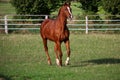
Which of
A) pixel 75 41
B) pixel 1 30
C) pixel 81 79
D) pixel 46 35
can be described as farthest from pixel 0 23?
pixel 81 79

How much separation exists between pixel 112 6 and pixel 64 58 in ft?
40.0

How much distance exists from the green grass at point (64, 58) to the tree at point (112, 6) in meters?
4.16

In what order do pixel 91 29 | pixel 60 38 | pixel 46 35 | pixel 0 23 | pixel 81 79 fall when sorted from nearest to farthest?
pixel 81 79
pixel 60 38
pixel 46 35
pixel 91 29
pixel 0 23

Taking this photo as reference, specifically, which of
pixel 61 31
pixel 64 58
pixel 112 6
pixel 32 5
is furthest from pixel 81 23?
pixel 61 31

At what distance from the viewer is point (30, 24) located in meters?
26.5

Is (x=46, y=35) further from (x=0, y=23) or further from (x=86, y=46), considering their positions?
(x=0, y=23)

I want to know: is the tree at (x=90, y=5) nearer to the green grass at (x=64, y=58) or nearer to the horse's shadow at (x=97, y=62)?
the green grass at (x=64, y=58)

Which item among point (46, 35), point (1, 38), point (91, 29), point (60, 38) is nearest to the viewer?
point (60, 38)

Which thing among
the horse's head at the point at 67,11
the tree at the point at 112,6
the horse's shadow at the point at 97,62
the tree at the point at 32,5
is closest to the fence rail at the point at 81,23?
the tree at the point at 112,6

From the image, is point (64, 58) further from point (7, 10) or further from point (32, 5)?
point (7, 10)

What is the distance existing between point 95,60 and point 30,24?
1240cm

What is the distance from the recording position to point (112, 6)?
26.8 metres

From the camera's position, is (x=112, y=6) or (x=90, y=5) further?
(x=90, y=5)

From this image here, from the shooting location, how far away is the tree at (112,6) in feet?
87.8
